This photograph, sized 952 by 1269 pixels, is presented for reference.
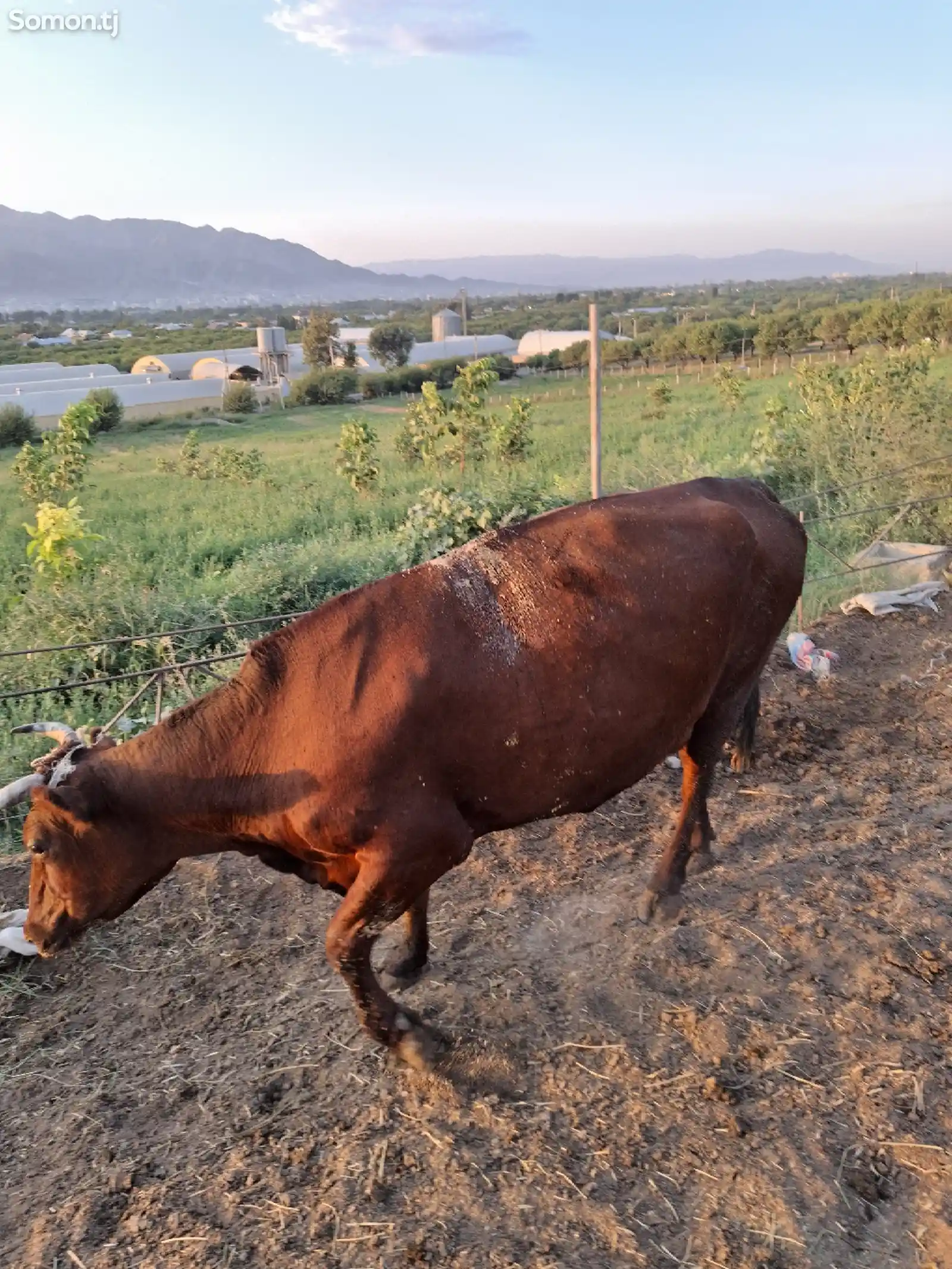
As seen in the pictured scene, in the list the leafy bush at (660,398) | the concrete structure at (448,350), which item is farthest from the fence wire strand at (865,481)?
the concrete structure at (448,350)

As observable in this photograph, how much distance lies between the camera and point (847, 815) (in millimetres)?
5242

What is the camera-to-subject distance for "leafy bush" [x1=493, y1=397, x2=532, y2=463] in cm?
2509

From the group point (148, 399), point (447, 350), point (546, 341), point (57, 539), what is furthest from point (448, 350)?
point (57, 539)

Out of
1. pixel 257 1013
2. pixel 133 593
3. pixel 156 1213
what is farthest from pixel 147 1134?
pixel 133 593

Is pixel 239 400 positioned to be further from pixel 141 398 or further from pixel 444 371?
pixel 444 371

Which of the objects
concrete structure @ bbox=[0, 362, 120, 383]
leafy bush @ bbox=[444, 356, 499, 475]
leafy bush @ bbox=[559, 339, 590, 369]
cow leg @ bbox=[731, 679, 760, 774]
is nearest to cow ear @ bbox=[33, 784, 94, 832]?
cow leg @ bbox=[731, 679, 760, 774]

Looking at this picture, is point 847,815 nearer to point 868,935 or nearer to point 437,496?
point 868,935

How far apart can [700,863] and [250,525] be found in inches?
611

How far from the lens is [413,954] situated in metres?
4.03

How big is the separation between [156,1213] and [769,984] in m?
2.39

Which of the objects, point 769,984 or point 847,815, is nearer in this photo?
point 769,984

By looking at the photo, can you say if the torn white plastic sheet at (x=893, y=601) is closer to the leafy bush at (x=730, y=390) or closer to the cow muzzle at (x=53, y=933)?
the cow muzzle at (x=53, y=933)

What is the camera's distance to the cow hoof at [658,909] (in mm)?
4320

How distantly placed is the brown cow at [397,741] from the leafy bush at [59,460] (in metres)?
19.8
